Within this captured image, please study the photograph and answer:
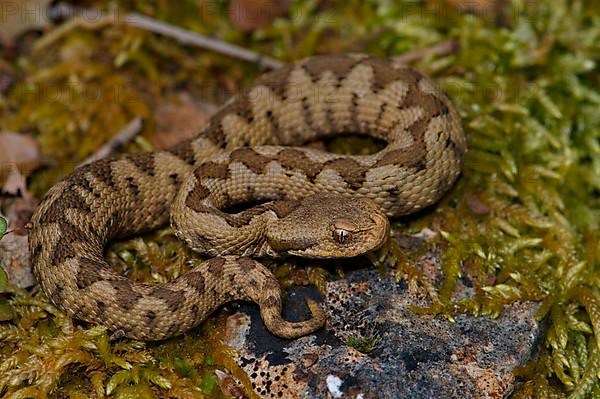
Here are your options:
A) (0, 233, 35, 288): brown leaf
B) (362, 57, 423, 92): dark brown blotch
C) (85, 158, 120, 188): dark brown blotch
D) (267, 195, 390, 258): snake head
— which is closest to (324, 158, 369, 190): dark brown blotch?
(267, 195, 390, 258): snake head

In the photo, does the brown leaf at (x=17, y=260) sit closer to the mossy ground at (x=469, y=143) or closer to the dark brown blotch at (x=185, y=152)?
the mossy ground at (x=469, y=143)

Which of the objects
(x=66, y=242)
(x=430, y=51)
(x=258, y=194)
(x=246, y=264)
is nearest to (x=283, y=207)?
(x=258, y=194)

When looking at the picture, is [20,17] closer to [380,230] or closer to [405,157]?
[405,157]

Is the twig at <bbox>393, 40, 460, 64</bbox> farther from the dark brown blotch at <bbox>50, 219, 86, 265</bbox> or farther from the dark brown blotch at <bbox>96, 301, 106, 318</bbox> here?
the dark brown blotch at <bbox>96, 301, 106, 318</bbox>

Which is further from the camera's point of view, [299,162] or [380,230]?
[299,162]

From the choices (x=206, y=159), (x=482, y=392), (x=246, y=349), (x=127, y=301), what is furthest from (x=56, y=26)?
(x=482, y=392)

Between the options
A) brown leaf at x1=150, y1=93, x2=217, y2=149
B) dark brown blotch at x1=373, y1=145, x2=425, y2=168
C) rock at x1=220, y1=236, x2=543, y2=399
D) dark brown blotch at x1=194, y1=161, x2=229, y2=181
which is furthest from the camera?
brown leaf at x1=150, y1=93, x2=217, y2=149
